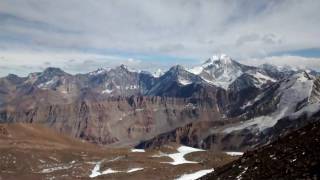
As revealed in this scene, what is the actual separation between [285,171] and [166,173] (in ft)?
242

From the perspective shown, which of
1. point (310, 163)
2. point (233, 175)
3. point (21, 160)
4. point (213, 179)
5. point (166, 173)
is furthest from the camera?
point (21, 160)

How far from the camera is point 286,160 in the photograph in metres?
35.6

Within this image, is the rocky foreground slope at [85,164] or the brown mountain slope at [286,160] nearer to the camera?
the brown mountain slope at [286,160]

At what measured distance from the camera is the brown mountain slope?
31953 millimetres

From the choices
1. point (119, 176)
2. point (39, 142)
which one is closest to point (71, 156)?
point (39, 142)

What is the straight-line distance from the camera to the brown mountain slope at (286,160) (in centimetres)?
3195

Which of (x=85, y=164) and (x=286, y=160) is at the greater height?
(x=286, y=160)

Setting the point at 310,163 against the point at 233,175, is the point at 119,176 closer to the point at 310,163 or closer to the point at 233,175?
the point at 233,175

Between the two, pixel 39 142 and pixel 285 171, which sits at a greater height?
pixel 285 171

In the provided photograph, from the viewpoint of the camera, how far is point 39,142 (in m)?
184

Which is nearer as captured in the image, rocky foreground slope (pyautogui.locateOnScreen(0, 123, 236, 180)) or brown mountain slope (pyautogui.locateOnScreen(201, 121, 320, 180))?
brown mountain slope (pyautogui.locateOnScreen(201, 121, 320, 180))

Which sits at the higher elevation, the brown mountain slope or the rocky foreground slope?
the brown mountain slope

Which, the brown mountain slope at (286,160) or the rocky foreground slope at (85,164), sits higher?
the brown mountain slope at (286,160)

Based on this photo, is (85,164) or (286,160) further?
(85,164)
